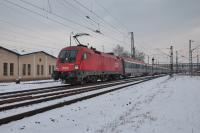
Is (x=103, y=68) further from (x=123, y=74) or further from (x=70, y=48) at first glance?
(x=123, y=74)

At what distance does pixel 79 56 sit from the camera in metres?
21.3

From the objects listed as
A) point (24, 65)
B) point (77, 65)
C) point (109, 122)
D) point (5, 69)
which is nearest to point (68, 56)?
point (77, 65)

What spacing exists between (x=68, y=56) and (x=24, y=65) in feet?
71.1

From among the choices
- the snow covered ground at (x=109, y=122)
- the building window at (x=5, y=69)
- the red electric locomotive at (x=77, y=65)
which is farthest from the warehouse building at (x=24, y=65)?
the snow covered ground at (x=109, y=122)

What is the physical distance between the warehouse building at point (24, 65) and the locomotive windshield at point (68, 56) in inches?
552

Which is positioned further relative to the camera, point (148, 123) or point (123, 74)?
point (123, 74)

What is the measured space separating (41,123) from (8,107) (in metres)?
2.92

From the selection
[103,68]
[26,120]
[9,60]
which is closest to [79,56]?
[103,68]

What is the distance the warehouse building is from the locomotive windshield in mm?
14028

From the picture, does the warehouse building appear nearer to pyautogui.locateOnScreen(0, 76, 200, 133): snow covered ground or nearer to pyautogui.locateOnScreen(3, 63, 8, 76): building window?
pyautogui.locateOnScreen(3, 63, 8, 76): building window

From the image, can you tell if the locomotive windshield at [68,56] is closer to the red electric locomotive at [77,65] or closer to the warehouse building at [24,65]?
the red electric locomotive at [77,65]

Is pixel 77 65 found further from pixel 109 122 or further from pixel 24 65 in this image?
pixel 24 65

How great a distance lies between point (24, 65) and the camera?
41062 mm

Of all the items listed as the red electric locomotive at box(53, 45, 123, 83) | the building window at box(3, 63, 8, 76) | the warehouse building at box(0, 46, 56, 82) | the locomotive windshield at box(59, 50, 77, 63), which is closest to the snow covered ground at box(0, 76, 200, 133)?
the red electric locomotive at box(53, 45, 123, 83)
